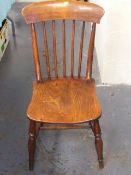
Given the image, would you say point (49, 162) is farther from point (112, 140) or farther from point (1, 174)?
point (112, 140)

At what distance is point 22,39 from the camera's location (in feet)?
10.5

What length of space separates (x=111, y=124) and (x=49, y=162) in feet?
1.76

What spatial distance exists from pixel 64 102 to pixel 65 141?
1.42ft

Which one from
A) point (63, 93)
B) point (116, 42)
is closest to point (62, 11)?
point (63, 93)

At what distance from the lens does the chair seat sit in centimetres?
132

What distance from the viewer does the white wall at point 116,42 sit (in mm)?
1941

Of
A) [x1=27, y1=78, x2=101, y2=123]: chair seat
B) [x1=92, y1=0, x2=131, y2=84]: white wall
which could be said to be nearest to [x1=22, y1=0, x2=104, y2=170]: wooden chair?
[x1=27, y1=78, x2=101, y2=123]: chair seat

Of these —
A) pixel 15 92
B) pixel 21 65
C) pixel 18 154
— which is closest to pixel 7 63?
pixel 21 65

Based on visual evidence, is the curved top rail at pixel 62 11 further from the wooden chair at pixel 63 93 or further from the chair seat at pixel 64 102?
the chair seat at pixel 64 102

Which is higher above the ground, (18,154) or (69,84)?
(69,84)

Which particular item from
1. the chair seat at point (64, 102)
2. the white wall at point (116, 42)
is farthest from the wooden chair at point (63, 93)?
the white wall at point (116, 42)

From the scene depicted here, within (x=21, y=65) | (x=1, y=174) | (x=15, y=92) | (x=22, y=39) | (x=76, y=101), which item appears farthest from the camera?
(x=22, y=39)

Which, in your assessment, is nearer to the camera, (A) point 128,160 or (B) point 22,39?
(A) point 128,160

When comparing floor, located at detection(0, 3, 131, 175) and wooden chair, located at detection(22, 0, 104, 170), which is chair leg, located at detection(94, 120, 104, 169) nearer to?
wooden chair, located at detection(22, 0, 104, 170)
